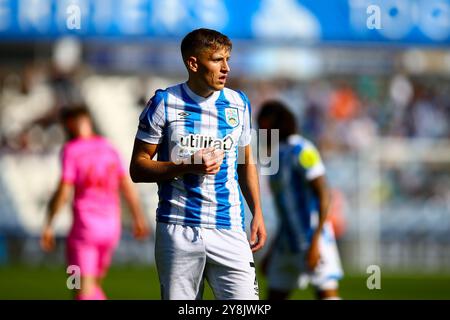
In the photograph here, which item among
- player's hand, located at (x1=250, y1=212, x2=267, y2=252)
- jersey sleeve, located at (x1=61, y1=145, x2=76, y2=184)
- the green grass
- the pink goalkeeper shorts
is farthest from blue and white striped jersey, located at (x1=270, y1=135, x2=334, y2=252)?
the green grass

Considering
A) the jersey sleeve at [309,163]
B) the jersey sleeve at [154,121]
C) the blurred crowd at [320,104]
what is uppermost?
the blurred crowd at [320,104]

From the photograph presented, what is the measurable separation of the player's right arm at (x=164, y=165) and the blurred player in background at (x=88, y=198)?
12.7 ft

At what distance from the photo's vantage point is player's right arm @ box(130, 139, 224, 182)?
20.2 feet

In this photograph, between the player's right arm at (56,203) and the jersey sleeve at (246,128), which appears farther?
the player's right arm at (56,203)

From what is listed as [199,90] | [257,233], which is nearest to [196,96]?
[199,90]

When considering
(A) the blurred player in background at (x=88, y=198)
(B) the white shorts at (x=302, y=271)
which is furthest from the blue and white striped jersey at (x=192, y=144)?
(A) the blurred player in background at (x=88, y=198)

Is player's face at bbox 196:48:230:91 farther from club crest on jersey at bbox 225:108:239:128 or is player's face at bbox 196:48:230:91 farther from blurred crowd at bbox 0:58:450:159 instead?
blurred crowd at bbox 0:58:450:159

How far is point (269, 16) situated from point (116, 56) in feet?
21.1

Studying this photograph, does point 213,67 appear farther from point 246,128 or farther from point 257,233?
point 257,233

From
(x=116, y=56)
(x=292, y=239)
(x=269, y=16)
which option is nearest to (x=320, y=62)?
(x=116, y=56)

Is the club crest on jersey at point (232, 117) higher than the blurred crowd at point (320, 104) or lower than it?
lower

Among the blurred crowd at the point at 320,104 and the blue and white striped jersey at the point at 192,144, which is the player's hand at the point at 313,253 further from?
the blurred crowd at the point at 320,104

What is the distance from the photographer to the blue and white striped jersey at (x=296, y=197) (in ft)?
30.8
